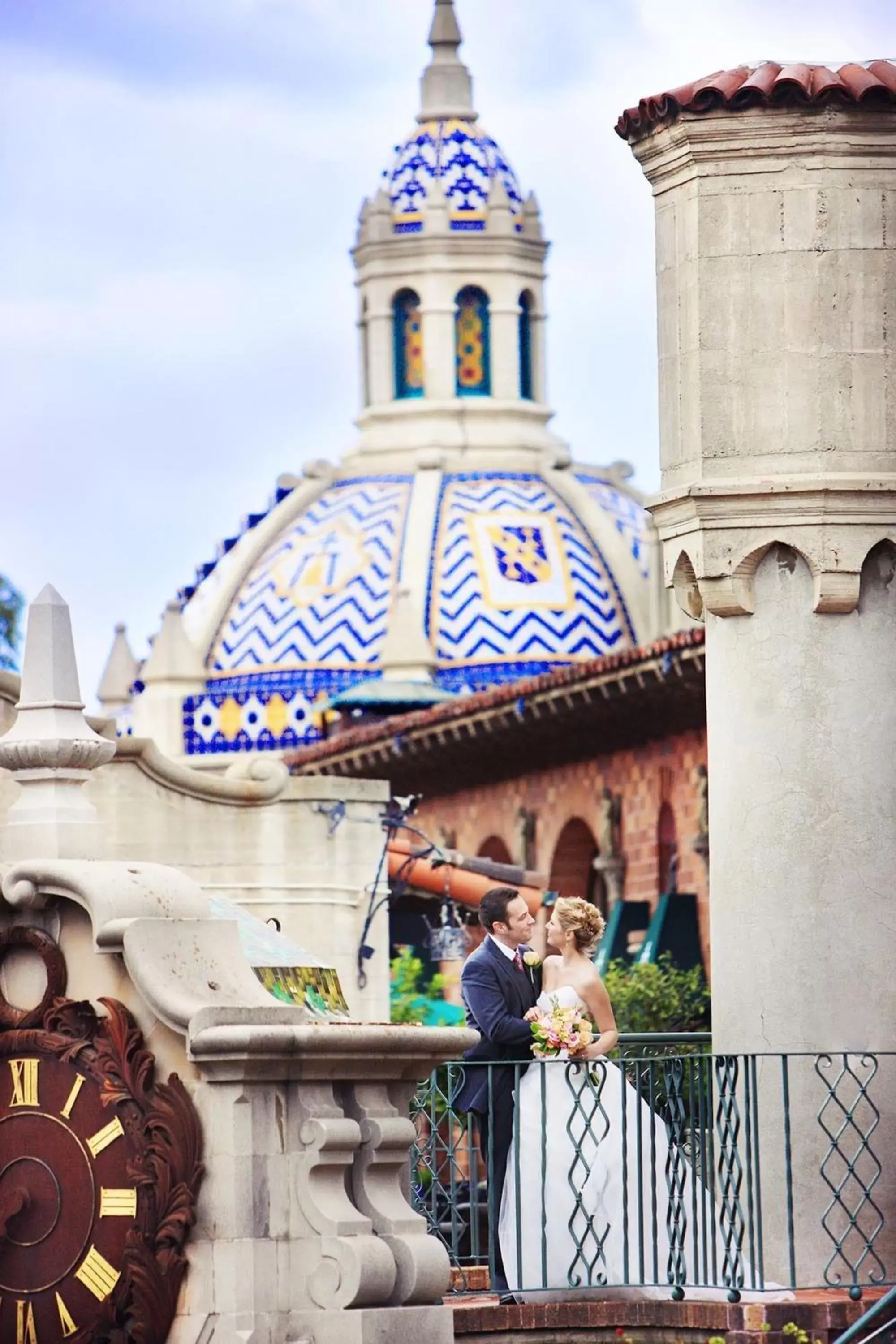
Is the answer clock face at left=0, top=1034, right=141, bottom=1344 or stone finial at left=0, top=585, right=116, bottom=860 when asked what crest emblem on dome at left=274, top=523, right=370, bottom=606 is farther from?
clock face at left=0, top=1034, right=141, bottom=1344

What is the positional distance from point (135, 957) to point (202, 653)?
58.8 metres

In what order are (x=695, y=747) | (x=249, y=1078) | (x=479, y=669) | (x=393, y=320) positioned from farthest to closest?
(x=393, y=320), (x=479, y=669), (x=695, y=747), (x=249, y=1078)

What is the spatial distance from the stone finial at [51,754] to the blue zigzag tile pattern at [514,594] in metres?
54.3

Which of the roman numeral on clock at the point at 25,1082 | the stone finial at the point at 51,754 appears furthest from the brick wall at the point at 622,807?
the roman numeral on clock at the point at 25,1082

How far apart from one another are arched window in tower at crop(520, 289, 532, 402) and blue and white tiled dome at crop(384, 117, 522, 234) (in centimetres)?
146

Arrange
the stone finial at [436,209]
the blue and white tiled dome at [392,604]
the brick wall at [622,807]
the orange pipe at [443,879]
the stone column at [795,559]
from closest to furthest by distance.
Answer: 1. the stone column at [795,559]
2. the orange pipe at [443,879]
3. the brick wall at [622,807]
4. the blue and white tiled dome at [392,604]
5. the stone finial at [436,209]

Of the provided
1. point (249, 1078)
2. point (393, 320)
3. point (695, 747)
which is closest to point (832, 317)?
point (249, 1078)

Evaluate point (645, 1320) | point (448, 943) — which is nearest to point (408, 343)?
point (448, 943)

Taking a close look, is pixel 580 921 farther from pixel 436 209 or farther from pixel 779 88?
pixel 436 209

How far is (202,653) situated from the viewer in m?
73.8

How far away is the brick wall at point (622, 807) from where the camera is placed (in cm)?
4394

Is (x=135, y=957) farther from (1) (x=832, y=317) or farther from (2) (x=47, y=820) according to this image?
(1) (x=832, y=317)

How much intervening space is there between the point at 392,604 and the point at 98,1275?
186 ft

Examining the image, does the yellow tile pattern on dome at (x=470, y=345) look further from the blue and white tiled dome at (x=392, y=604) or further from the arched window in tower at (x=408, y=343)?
the blue and white tiled dome at (x=392, y=604)
